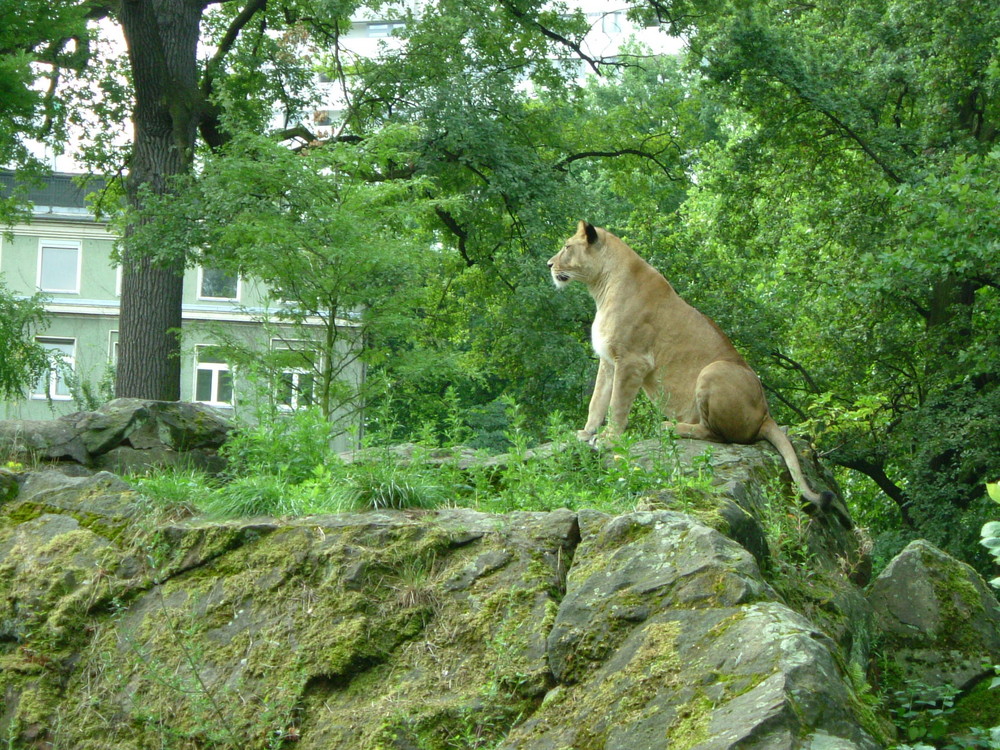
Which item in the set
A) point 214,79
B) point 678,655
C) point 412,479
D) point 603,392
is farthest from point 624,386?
point 214,79

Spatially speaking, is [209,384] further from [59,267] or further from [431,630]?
[431,630]

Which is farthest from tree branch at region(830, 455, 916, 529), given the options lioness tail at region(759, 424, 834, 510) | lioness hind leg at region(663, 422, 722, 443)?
lioness hind leg at region(663, 422, 722, 443)

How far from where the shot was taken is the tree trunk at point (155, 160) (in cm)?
1736

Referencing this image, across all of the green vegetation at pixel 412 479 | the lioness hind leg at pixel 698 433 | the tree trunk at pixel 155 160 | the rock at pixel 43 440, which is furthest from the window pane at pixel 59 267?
the lioness hind leg at pixel 698 433

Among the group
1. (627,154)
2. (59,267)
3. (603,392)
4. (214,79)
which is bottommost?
(603,392)

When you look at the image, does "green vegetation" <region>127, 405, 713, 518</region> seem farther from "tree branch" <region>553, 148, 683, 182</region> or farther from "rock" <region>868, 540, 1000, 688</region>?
"tree branch" <region>553, 148, 683, 182</region>

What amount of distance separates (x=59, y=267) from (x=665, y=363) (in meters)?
37.1

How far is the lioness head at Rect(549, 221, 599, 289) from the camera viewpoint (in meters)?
9.95

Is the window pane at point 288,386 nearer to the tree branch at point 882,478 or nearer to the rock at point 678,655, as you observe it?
the rock at point 678,655

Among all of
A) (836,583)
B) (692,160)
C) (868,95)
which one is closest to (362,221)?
(836,583)

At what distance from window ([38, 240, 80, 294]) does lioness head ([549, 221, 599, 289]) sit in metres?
35.3

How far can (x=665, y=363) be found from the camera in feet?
30.7

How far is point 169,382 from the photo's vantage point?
17484 mm

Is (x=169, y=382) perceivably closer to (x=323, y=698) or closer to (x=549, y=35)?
(x=549, y=35)
